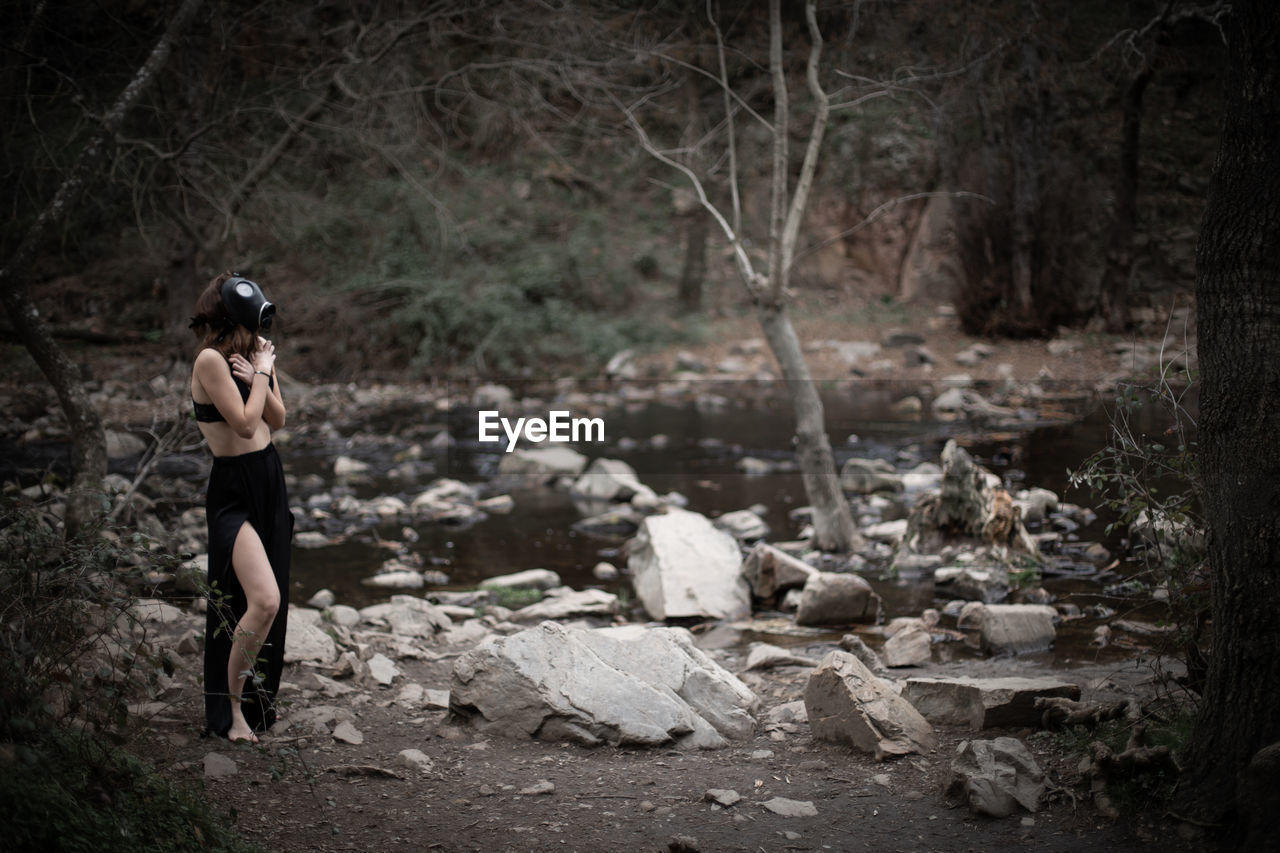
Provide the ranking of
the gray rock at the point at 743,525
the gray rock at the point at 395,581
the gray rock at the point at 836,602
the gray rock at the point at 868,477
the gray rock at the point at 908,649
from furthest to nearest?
the gray rock at the point at 868,477, the gray rock at the point at 743,525, the gray rock at the point at 395,581, the gray rock at the point at 836,602, the gray rock at the point at 908,649

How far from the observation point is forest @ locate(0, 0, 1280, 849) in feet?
9.43

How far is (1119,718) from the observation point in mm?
3533

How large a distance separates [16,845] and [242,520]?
1.70 metres

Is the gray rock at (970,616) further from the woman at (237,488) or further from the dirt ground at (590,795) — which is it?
the woman at (237,488)

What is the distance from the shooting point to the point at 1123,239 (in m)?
14.5

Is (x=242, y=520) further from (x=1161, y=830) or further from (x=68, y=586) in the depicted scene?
(x=1161, y=830)

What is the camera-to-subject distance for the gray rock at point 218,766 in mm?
3214

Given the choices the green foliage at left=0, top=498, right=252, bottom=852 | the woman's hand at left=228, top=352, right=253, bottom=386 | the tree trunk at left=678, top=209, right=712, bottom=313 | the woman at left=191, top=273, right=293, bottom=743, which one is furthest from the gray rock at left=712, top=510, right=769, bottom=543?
the tree trunk at left=678, top=209, right=712, bottom=313

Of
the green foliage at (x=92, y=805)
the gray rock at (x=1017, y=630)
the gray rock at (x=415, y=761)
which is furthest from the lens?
the gray rock at (x=1017, y=630)

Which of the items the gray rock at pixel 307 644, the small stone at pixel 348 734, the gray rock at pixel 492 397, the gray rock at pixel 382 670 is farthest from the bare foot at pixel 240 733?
the gray rock at pixel 492 397

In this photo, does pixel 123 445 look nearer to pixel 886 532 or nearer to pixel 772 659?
pixel 886 532

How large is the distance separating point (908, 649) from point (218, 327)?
144 inches

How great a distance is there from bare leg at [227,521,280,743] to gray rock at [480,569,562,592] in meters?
3.20

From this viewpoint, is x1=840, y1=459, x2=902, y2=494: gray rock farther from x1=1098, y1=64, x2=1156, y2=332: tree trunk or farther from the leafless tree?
x1=1098, y1=64, x2=1156, y2=332: tree trunk
